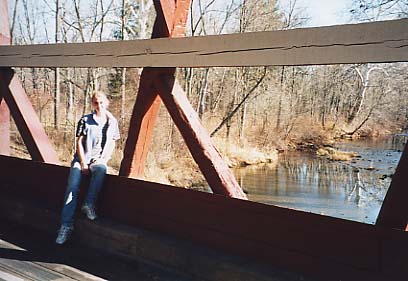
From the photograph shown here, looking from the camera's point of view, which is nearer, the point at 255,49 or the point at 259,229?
the point at 255,49

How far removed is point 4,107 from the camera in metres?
4.10

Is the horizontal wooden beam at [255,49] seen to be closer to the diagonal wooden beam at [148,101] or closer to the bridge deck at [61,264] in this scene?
the diagonal wooden beam at [148,101]

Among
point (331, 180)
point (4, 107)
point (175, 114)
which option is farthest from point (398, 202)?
point (331, 180)

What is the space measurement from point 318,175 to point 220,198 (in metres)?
8.70

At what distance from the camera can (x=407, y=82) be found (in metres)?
6.55

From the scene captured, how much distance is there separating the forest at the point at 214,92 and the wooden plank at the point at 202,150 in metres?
6.13

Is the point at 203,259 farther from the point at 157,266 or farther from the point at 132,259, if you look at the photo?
the point at 132,259

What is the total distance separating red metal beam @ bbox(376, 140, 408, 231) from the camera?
1899 millimetres

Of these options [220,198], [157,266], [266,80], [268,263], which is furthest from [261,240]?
[266,80]

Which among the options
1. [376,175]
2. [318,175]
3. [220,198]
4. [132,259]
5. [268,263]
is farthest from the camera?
[318,175]

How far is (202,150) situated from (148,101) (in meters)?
0.58

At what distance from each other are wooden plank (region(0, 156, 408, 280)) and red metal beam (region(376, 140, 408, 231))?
4 centimetres

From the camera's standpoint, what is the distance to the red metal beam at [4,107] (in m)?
3.78

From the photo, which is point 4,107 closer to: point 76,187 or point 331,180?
point 76,187
